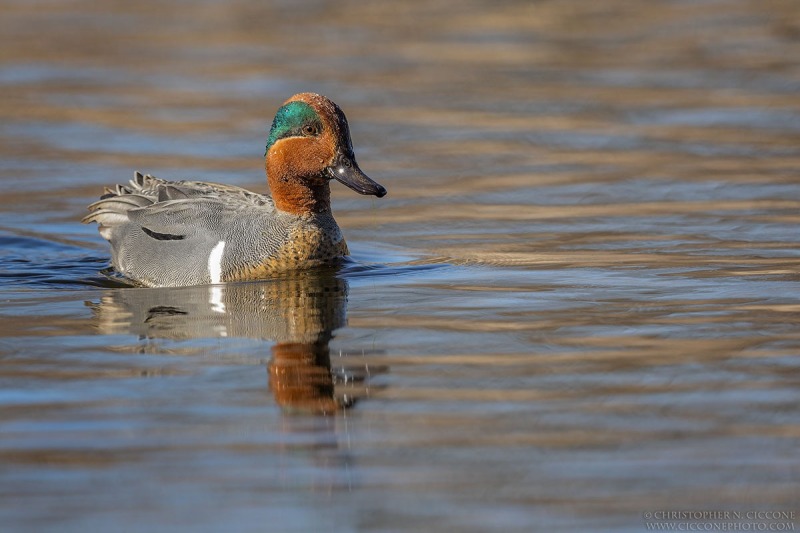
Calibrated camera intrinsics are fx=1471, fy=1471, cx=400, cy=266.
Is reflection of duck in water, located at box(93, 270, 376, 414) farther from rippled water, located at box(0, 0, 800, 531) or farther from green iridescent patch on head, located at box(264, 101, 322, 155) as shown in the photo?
green iridescent patch on head, located at box(264, 101, 322, 155)

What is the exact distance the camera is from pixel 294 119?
8234 mm

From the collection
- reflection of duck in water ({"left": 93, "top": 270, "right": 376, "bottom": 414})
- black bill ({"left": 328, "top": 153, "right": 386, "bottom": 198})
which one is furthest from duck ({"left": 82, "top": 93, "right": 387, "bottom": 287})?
reflection of duck in water ({"left": 93, "top": 270, "right": 376, "bottom": 414})

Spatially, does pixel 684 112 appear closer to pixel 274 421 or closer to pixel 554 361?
Answer: pixel 554 361

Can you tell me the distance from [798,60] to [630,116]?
3059 mm

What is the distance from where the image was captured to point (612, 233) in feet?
29.7

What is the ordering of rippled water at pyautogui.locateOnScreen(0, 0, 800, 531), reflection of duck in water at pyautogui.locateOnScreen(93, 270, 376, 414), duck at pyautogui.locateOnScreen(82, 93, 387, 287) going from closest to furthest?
rippled water at pyautogui.locateOnScreen(0, 0, 800, 531)
reflection of duck in water at pyautogui.locateOnScreen(93, 270, 376, 414)
duck at pyautogui.locateOnScreen(82, 93, 387, 287)

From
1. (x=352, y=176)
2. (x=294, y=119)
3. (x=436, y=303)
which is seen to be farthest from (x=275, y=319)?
(x=294, y=119)

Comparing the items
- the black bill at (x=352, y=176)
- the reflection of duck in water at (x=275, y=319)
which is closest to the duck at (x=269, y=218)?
the black bill at (x=352, y=176)

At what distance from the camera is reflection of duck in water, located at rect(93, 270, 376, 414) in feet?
19.4

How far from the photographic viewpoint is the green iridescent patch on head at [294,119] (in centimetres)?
817

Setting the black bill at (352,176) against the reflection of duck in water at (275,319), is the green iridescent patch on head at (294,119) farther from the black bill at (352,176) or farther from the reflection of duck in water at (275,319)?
the reflection of duck in water at (275,319)

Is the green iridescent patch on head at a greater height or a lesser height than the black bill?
greater

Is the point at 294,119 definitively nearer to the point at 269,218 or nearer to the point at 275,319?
the point at 269,218

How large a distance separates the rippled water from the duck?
0.49 feet
